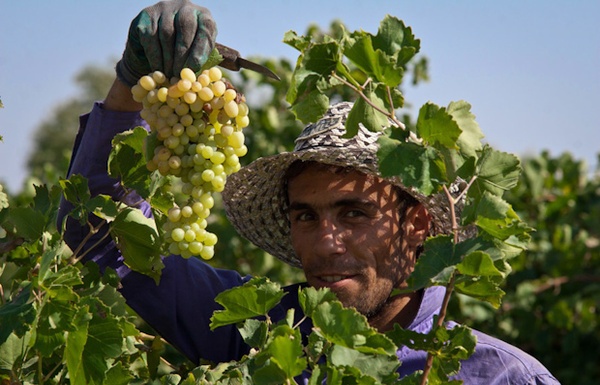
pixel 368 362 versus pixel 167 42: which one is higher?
pixel 167 42

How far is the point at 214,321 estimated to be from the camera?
1791 mm

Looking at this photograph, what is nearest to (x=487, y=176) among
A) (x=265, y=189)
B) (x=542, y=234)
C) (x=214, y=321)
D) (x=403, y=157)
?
(x=403, y=157)

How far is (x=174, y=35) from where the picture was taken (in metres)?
1.96

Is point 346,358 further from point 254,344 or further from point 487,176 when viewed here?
point 487,176

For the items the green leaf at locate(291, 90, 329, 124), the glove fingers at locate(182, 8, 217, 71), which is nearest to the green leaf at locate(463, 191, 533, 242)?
the green leaf at locate(291, 90, 329, 124)

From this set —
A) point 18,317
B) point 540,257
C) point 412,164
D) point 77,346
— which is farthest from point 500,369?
point 540,257

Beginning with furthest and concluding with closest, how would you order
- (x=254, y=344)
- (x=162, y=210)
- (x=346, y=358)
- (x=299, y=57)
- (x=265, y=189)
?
(x=265, y=189)
(x=162, y=210)
(x=299, y=57)
(x=254, y=344)
(x=346, y=358)

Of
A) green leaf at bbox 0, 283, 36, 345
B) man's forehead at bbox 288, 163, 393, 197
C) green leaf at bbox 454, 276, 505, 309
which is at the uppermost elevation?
man's forehead at bbox 288, 163, 393, 197

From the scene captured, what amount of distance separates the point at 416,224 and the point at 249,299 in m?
1.04

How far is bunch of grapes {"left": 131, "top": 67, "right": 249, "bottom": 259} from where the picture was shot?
6.24 ft

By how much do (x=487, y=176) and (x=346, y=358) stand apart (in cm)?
46

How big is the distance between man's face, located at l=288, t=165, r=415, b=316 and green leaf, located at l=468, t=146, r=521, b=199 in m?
0.71

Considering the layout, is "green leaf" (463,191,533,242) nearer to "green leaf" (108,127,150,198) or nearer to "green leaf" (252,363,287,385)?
"green leaf" (252,363,287,385)

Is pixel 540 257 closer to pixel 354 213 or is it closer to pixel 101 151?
pixel 354 213
